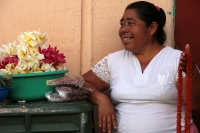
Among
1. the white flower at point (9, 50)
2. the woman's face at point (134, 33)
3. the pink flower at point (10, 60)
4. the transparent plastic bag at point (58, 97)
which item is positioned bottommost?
the transparent plastic bag at point (58, 97)

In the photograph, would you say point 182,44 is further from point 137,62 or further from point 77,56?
point 77,56

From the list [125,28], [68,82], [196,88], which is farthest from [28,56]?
[196,88]

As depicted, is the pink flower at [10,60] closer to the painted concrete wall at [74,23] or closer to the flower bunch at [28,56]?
the flower bunch at [28,56]

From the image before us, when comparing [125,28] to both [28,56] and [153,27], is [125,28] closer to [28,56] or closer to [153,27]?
[153,27]

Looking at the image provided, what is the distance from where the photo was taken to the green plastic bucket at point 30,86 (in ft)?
9.11

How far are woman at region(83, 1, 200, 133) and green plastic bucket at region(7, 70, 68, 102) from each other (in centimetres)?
35

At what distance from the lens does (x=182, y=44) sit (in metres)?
3.42

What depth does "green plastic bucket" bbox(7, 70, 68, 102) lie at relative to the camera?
9.11ft

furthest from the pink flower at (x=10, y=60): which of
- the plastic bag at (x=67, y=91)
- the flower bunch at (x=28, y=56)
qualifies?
the plastic bag at (x=67, y=91)

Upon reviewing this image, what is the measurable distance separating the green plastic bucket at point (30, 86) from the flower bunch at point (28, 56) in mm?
42

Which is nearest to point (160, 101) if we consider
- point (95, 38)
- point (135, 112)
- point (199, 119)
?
point (135, 112)

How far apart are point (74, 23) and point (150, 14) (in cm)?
70

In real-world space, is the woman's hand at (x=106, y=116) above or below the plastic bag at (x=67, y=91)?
below

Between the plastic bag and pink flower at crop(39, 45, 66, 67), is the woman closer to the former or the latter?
the plastic bag
